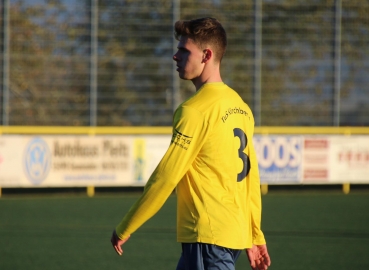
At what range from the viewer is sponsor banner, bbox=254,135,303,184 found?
17297 mm

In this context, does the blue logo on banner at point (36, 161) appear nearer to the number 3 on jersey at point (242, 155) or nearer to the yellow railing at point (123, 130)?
the yellow railing at point (123, 130)

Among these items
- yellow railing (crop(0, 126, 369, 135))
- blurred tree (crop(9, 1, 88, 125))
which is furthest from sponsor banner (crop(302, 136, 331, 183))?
blurred tree (crop(9, 1, 88, 125))

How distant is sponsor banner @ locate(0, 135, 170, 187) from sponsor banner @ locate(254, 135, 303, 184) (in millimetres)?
2151

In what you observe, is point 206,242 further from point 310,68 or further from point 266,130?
point 310,68

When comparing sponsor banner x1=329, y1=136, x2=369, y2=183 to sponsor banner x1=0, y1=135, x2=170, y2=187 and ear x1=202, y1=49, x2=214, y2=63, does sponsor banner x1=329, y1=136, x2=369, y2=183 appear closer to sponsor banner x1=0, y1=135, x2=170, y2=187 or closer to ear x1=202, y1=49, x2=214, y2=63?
sponsor banner x1=0, y1=135, x2=170, y2=187

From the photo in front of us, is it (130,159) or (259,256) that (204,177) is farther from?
(130,159)

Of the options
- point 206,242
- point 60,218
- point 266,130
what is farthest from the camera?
point 266,130

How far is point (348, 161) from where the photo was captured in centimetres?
1784

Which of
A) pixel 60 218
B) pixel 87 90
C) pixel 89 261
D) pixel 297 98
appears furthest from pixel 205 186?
pixel 297 98

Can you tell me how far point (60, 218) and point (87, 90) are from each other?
24.6 feet

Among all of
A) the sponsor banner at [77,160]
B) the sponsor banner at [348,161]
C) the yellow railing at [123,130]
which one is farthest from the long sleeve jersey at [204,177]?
the sponsor banner at [348,161]

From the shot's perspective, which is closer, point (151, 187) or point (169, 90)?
point (151, 187)

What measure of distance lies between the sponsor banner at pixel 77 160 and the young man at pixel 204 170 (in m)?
12.6

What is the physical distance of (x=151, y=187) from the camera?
137 inches
